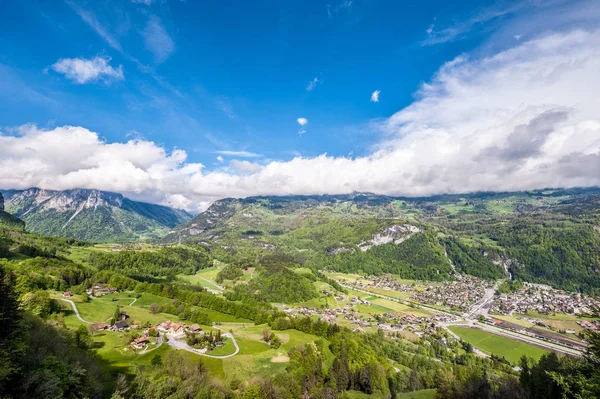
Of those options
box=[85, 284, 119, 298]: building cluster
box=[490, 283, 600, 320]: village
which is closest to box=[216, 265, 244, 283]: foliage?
box=[85, 284, 119, 298]: building cluster

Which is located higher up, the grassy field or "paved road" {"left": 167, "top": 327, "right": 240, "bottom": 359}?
"paved road" {"left": 167, "top": 327, "right": 240, "bottom": 359}

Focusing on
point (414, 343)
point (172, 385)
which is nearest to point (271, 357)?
point (172, 385)

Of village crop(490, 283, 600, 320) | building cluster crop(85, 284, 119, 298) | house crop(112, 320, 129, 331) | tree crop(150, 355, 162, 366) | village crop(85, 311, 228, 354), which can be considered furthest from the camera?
village crop(490, 283, 600, 320)

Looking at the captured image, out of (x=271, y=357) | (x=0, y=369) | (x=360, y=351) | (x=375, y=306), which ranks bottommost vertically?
(x=375, y=306)

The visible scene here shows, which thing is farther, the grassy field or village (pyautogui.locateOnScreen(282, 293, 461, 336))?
village (pyautogui.locateOnScreen(282, 293, 461, 336))

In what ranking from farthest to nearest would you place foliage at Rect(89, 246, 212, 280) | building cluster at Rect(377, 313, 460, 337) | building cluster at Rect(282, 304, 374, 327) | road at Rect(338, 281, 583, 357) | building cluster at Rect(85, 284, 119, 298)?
foliage at Rect(89, 246, 212, 280)
building cluster at Rect(282, 304, 374, 327)
building cluster at Rect(377, 313, 460, 337)
road at Rect(338, 281, 583, 357)
building cluster at Rect(85, 284, 119, 298)

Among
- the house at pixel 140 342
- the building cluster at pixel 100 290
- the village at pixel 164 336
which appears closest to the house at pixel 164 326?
the village at pixel 164 336

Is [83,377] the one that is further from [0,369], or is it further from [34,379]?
[0,369]

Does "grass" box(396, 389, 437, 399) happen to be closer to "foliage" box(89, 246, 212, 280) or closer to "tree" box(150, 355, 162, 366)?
"tree" box(150, 355, 162, 366)
